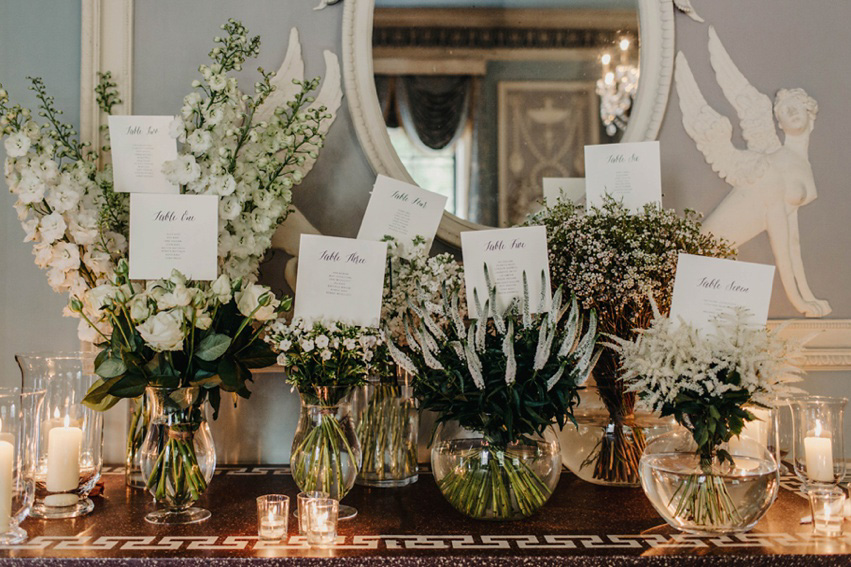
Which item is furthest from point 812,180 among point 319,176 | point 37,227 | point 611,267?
point 37,227

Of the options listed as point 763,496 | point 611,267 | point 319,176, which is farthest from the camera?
point 319,176

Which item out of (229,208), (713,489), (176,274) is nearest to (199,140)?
(229,208)

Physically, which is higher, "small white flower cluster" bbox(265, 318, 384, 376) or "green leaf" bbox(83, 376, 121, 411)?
"small white flower cluster" bbox(265, 318, 384, 376)

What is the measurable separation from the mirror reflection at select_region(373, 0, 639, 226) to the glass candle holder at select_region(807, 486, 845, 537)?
2.84 feet

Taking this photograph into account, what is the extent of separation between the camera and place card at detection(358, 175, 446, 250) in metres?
1.62

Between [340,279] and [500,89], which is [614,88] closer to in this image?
[500,89]

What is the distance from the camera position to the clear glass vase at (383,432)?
5.13 ft

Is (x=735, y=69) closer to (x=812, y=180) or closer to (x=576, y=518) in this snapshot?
(x=812, y=180)

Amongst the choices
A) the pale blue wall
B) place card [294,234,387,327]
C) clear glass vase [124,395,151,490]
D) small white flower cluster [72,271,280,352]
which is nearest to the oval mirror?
place card [294,234,387,327]

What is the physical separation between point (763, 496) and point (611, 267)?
491 millimetres

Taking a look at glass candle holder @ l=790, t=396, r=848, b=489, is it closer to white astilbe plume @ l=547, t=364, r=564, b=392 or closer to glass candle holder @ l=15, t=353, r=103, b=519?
white astilbe plume @ l=547, t=364, r=564, b=392

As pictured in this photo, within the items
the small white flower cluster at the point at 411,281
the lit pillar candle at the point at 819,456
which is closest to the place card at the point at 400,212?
the small white flower cluster at the point at 411,281

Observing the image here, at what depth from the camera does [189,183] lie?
1467 millimetres

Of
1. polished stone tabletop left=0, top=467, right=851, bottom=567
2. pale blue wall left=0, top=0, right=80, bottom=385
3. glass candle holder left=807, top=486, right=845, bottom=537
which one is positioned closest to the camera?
polished stone tabletop left=0, top=467, right=851, bottom=567
